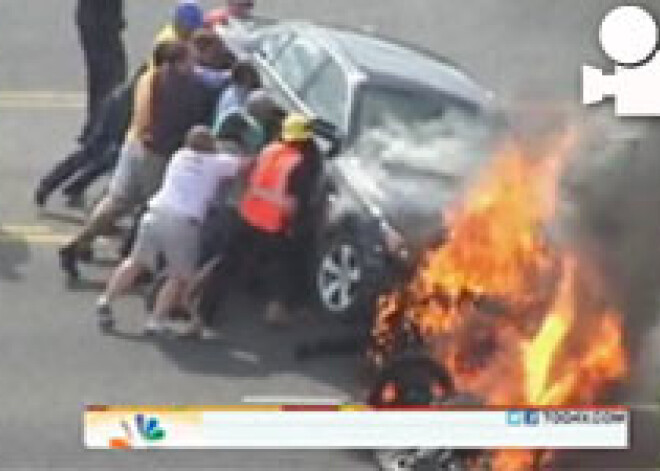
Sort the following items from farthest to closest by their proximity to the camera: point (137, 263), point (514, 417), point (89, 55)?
point (89, 55) < point (137, 263) < point (514, 417)

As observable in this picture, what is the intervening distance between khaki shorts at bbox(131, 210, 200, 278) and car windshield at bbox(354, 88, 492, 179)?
1.11 m

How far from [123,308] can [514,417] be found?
2846mm

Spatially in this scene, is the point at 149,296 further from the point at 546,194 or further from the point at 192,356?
the point at 546,194

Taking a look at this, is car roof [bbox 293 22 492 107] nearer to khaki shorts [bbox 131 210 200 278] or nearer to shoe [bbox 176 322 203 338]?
khaki shorts [bbox 131 210 200 278]

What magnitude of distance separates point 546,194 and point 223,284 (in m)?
2.08

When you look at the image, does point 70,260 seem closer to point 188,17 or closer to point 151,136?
point 151,136

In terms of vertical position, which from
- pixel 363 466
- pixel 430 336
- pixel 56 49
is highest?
pixel 56 49

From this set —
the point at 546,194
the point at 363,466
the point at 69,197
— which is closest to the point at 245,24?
the point at 69,197

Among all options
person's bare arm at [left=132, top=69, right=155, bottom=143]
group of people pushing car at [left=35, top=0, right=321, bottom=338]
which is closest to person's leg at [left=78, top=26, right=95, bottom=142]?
group of people pushing car at [left=35, top=0, right=321, bottom=338]

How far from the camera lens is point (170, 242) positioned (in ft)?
33.3

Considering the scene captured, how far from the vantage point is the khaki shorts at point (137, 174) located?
424 inches

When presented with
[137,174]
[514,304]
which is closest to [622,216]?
[514,304]

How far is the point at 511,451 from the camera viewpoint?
8.33m

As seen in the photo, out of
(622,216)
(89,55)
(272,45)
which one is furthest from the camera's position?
(89,55)
